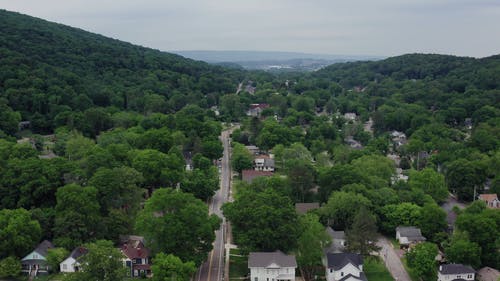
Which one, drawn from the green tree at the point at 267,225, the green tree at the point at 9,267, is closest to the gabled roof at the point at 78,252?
the green tree at the point at 9,267

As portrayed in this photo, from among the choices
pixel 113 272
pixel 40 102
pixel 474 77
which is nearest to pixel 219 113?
pixel 40 102

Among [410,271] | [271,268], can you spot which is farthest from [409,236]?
[271,268]

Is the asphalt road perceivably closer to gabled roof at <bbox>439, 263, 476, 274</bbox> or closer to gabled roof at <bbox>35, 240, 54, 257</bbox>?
gabled roof at <bbox>35, 240, 54, 257</bbox>

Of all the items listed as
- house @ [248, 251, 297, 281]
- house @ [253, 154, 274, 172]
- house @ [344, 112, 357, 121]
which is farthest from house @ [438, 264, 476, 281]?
house @ [344, 112, 357, 121]

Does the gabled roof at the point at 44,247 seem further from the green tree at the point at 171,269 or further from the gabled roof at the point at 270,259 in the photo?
the gabled roof at the point at 270,259

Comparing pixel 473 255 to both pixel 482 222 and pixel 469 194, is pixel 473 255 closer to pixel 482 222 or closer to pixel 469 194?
pixel 482 222

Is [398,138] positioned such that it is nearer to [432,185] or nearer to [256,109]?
[256,109]
